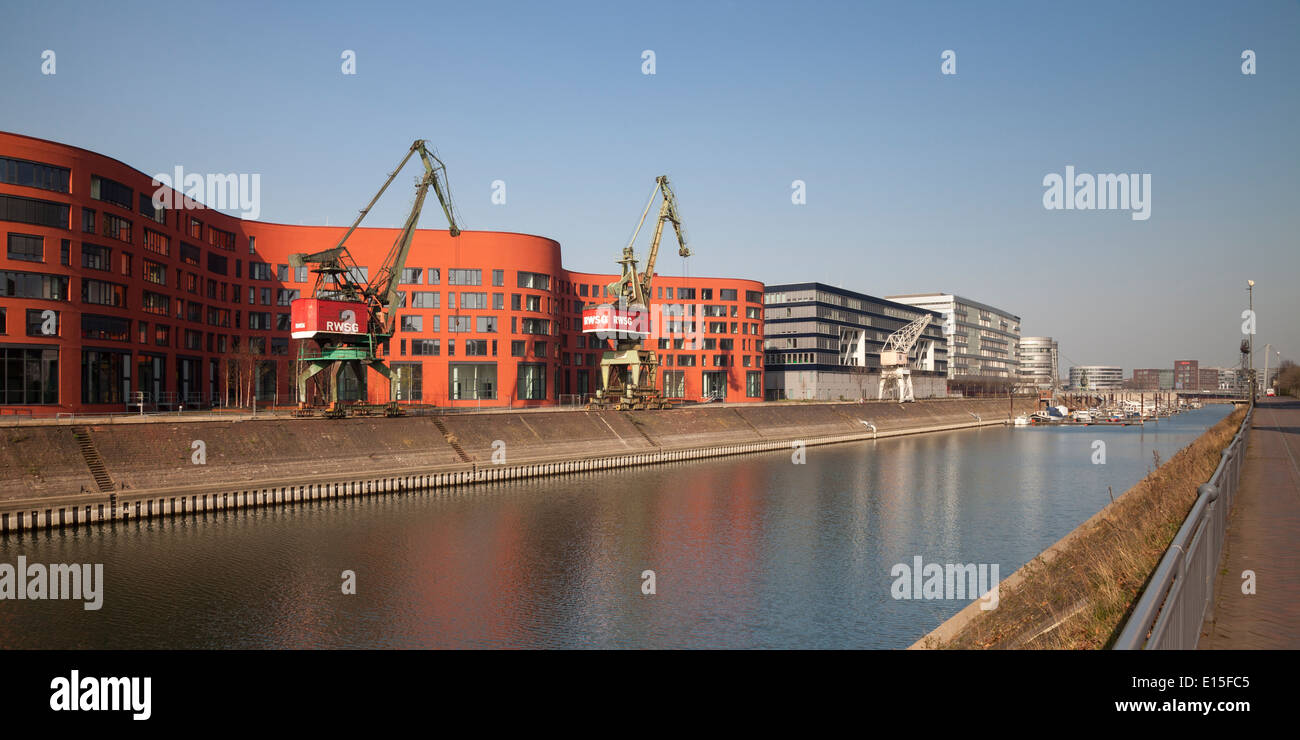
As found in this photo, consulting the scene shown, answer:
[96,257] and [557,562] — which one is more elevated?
[96,257]

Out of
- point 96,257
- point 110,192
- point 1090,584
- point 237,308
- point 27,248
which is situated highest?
point 110,192

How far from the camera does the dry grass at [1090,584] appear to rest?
582 inches

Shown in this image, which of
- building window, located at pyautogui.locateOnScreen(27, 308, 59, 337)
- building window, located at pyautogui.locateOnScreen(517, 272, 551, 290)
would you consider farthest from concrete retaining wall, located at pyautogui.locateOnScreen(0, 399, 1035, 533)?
building window, located at pyautogui.locateOnScreen(517, 272, 551, 290)

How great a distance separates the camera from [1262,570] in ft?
42.4

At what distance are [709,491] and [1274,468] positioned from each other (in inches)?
1279

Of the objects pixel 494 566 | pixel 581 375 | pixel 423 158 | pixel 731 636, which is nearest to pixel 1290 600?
pixel 731 636

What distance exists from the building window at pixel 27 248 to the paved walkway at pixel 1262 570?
72.5 metres

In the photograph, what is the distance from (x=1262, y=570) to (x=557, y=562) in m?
25.4

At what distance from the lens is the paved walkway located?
9695 mm

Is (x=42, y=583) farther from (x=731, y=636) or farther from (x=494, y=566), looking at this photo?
(x=731, y=636)

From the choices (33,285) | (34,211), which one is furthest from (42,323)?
(34,211)

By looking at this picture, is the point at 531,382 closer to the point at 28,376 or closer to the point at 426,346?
the point at 426,346

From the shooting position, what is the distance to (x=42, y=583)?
29047mm

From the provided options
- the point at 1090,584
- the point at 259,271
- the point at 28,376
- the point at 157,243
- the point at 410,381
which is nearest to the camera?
the point at 1090,584
